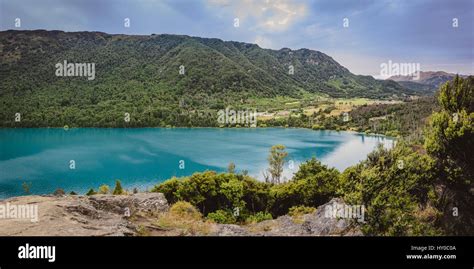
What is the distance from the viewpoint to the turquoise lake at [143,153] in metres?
27.9

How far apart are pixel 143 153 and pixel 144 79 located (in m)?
43.4

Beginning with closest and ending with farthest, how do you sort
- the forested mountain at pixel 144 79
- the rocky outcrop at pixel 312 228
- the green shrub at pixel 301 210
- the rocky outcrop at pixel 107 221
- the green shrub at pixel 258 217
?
the rocky outcrop at pixel 107 221 < the rocky outcrop at pixel 312 228 < the green shrub at pixel 301 210 < the green shrub at pixel 258 217 < the forested mountain at pixel 144 79

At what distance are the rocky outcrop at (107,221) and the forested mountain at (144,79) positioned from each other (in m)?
43.7

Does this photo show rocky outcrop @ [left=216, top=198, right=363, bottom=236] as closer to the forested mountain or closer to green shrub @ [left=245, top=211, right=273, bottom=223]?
green shrub @ [left=245, top=211, right=273, bottom=223]

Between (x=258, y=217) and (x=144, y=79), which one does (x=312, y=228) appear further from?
(x=144, y=79)

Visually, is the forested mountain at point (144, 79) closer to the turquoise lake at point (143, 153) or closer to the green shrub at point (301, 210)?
the turquoise lake at point (143, 153)

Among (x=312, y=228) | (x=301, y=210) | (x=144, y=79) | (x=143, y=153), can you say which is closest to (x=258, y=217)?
(x=301, y=210)

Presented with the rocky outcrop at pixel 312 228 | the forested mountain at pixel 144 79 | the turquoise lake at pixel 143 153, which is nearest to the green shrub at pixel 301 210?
the rocky outcrop at pixel 312 228

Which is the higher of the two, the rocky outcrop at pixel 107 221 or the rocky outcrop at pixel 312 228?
the rocky outcrop at pixel 107 221

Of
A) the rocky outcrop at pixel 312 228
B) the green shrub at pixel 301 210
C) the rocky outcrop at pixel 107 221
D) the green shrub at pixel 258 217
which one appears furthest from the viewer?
the green shrub at pixel 258 217
